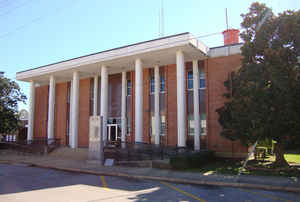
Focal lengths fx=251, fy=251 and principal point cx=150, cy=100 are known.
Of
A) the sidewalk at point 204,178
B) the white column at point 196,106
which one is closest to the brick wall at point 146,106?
the white column at point 196,106

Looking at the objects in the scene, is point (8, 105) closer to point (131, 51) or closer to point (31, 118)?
point (31, 118)

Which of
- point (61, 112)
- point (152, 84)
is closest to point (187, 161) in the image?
point (152, 84)

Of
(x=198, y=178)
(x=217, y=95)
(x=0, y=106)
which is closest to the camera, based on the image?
(x=198, y=178)

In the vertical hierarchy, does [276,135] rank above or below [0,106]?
below

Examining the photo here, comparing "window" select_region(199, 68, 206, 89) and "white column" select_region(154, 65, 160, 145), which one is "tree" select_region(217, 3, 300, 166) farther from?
"white column" select_region(154, 65, 160, 145)

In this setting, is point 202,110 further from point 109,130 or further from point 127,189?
point 127,189

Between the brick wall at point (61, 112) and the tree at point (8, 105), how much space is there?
4638mm

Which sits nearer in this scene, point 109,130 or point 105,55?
point 105,55

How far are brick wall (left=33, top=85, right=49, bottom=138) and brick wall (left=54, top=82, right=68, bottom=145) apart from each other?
2284 mm

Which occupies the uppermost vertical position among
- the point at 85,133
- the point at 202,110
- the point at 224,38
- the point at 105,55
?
the point at 224,38

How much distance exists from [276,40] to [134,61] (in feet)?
42.2

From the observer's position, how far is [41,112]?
3416 centimetres

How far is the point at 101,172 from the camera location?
1478 centimetres

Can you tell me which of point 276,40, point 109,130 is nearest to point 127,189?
point 276,40
